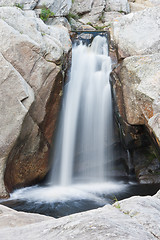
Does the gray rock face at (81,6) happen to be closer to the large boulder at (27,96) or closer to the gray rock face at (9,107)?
the large boulder at (27,96)

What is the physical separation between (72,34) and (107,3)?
750 cm

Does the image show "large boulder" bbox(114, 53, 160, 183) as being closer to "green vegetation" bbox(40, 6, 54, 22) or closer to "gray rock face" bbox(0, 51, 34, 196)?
"gray rock face" bbox(0, 51, 34, 196)

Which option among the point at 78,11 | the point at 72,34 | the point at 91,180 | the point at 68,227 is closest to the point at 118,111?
the point at 91,180

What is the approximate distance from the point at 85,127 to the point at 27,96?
2.58 m

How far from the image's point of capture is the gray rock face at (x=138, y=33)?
7.69 meters

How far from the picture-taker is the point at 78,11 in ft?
51.7

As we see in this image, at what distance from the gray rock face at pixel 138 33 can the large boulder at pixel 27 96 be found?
2.13m

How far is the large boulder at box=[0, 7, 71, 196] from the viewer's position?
6.09 m

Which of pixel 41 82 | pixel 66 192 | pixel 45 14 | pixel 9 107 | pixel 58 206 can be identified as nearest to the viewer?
pixel 58 206

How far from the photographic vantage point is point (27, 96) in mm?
6312

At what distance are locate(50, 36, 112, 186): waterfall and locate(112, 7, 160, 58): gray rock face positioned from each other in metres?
1.01

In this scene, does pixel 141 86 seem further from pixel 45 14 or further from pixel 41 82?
pixel 45 14

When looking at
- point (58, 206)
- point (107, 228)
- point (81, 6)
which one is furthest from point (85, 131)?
point (81, 6)

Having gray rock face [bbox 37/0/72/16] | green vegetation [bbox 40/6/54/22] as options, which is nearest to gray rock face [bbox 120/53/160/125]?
green vegetation [bbox 40/6/54/22]
